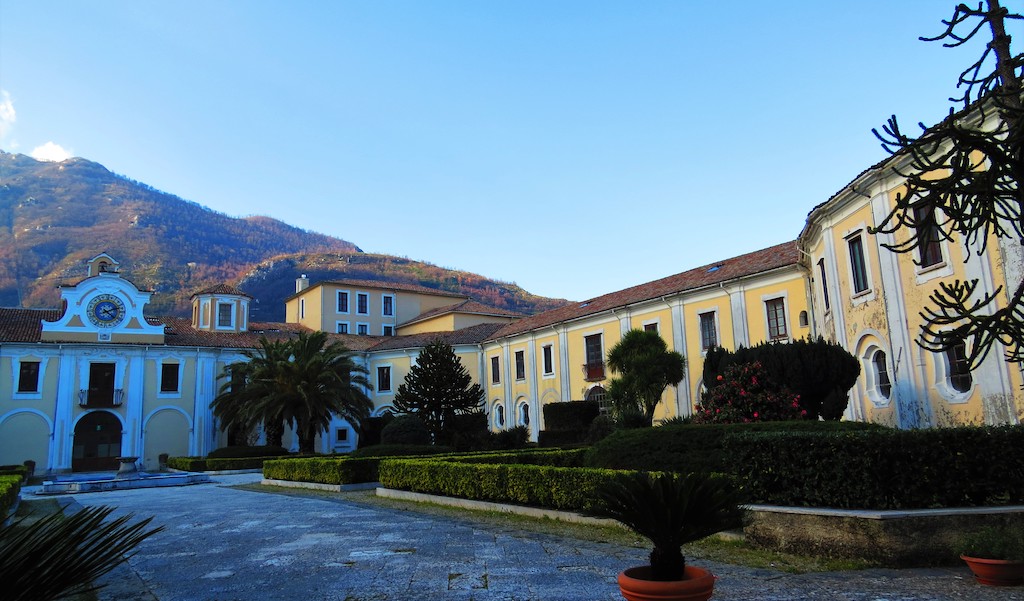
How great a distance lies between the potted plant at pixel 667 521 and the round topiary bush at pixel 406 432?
25298mm

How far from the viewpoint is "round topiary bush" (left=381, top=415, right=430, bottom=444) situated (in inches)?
1144

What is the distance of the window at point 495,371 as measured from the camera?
42.3 metres

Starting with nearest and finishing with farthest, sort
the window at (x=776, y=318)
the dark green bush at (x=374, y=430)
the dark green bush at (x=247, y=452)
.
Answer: the window at (x=776, y=318), the dark green bush at (x=247, y=452), the dark green bush at (x=374, y=430)

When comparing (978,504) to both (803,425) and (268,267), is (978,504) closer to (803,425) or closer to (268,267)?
(803,425)

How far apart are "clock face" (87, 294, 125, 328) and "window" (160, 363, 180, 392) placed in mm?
3691

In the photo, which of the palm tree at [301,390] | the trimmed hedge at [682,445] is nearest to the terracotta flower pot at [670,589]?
the trimmed hedge at [682,445]

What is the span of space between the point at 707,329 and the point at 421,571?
2480 cm

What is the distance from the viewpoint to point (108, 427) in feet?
127

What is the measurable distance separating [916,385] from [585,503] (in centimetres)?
1047

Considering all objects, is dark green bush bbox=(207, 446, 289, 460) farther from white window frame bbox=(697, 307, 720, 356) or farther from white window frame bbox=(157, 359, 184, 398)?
white window frame bbox=(697, 307, 720, 356)

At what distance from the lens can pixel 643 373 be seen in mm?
23906

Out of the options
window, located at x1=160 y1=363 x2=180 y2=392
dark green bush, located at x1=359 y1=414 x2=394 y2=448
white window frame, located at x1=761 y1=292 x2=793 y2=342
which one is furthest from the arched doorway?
white window frame, located at x1=761 y1=292 x2=793 y2=342

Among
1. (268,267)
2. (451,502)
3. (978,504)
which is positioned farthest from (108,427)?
(268,267)

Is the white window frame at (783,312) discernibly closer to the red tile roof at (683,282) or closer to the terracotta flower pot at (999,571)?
the red tile roof at (683,282)
